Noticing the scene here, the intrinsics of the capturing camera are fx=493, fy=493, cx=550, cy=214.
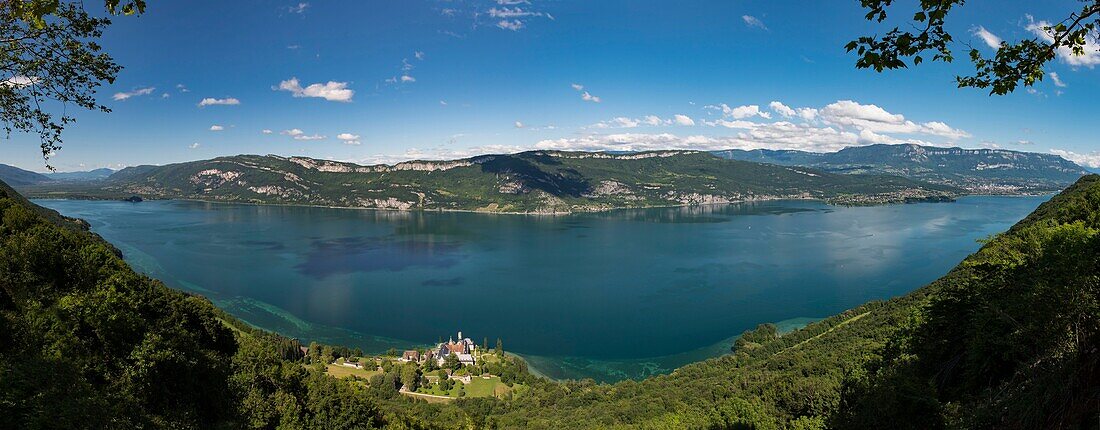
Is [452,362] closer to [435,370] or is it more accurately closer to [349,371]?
[435,370]

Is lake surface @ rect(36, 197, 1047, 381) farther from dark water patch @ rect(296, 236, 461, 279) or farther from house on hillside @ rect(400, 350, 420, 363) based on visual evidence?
house on hillside @ rect(400, 350, 420, 363)

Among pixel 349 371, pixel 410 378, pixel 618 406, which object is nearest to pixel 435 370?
pixel 410 378

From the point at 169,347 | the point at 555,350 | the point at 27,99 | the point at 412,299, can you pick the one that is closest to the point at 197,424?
the point at 169,347

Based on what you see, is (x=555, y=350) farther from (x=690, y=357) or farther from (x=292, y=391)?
(x=292, y=391)

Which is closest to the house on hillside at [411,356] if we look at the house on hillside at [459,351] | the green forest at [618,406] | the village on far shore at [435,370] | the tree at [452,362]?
the village on far shore at [435,370]

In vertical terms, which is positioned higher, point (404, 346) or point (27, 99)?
point (27, 99)

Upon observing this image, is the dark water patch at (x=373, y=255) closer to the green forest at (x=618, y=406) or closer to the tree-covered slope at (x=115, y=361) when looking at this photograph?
the green forest at (x=618, y=406)
